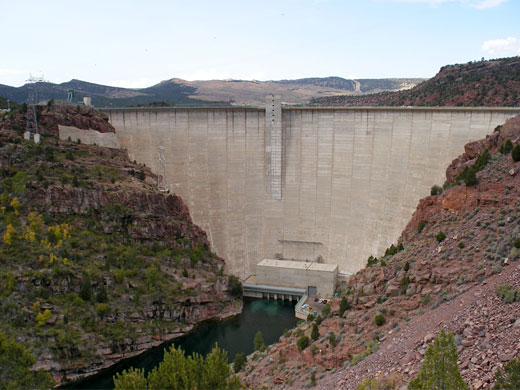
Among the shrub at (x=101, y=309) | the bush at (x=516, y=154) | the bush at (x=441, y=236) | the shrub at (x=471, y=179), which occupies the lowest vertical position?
the shrub at (x=101, y=309)

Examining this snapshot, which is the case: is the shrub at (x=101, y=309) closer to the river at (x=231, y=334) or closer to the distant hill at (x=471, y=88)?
the river at (x=231, y=334)

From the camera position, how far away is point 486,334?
15719mm

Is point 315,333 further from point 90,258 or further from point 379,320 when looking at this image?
point 90,258

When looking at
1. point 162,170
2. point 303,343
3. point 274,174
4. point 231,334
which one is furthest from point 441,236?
point 162,170

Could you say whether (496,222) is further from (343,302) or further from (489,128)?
(489,128)

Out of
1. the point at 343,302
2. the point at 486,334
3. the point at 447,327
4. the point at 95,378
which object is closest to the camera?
the point at 486,334

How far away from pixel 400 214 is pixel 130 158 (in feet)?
87.4

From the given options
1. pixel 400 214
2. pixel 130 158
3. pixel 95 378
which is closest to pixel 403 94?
pixel 400 214

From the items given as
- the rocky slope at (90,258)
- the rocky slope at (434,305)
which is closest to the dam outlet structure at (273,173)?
the rocky slope at (90,258)

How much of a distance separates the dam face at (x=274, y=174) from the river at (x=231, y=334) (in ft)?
20.9

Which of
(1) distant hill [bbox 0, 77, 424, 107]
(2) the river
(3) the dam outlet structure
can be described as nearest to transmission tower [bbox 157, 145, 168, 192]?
(3) the dam outlet structure

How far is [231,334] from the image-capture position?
4112 centimetres

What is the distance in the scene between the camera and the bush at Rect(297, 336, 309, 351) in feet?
85.3

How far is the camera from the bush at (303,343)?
26.0 m
